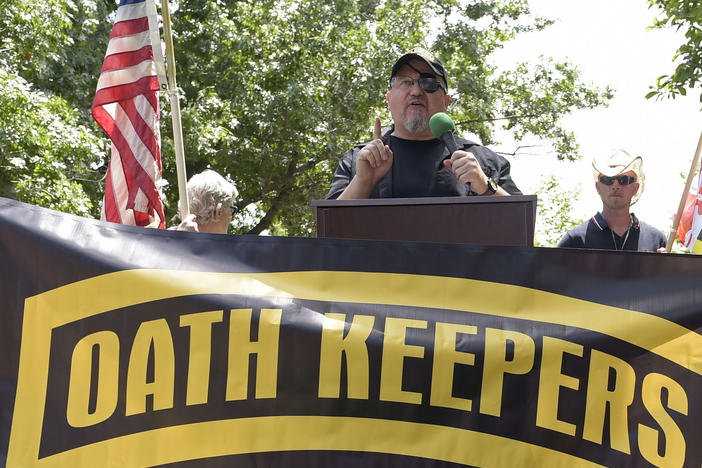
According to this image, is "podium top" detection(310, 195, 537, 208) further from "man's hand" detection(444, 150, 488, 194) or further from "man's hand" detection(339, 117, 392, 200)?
"man's hand" detection(339, 117, 392, 200)

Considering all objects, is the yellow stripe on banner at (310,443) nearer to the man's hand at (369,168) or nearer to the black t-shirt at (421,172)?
the man's hand at (369,168)

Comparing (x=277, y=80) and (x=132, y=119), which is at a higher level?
(x=277, y=80)

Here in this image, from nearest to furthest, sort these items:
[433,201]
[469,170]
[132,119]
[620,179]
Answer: [433,201]
[469,170]
[132,119]
[620,179]

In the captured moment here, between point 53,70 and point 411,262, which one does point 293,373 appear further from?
point 53,70

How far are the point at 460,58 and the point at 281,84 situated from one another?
421cm

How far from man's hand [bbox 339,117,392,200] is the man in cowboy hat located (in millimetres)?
1362

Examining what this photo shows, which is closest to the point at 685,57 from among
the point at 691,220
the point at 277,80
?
the point at 691,220

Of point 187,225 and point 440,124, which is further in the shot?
point 187,225

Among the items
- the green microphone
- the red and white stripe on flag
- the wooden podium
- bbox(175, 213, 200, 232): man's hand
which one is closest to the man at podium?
the green microphone

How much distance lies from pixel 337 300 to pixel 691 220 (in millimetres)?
2895

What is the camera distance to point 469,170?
119 inches

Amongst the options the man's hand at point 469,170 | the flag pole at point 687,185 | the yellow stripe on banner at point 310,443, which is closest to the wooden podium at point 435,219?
the man's hand at point 469,170

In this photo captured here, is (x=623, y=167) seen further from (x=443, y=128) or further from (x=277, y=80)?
(x=277, y=80)

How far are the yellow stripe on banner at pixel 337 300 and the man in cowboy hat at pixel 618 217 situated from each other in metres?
1.70
